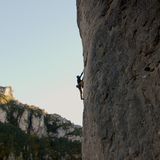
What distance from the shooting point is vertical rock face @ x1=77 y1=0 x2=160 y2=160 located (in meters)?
6.99

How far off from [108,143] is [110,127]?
13.9 inches

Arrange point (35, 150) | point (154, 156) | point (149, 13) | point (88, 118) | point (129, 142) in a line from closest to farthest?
point (154, 156)
point (129, 142)
point (149, 13)
point (88, 118)
point (35, 150)

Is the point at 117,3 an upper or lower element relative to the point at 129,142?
upper

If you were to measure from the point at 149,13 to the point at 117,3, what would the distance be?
132 cm

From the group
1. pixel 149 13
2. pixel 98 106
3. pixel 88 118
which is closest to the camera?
pixel 149 13

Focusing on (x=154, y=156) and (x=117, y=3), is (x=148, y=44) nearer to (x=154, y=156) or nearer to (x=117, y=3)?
(x=117, y=3)

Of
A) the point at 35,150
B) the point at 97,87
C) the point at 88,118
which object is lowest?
the point at 88,118

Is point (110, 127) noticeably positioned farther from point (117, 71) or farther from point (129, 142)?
point (117, 71)

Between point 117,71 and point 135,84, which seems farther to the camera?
point 117,71

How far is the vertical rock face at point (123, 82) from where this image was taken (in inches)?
275

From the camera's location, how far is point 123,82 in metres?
7.93

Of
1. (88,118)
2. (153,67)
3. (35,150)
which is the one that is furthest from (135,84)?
(35,150)

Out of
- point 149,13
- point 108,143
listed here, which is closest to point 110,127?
point 108,143

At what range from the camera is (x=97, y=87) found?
8773 mm
